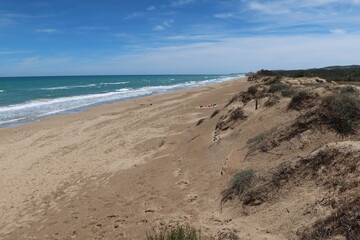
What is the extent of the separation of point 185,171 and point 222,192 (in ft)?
6.82

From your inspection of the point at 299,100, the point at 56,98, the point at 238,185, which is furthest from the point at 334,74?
the point at 238,185

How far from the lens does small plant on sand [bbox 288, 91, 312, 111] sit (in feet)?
26.7

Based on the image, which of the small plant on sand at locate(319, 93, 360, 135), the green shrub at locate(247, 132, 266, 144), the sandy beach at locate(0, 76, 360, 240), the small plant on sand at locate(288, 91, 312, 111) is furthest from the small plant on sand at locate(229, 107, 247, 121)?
the small plant on sand at locate(319, 93, 360, 135)

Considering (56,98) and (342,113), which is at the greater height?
(342,113)

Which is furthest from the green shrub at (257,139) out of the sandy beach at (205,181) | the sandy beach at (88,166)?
the sandy beach at (88,166)

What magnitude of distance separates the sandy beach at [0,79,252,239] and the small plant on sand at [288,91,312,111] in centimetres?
292

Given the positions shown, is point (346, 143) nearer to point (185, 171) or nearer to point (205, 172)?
point (205, 172)

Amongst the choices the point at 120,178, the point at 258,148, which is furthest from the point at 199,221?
the point at 120,178

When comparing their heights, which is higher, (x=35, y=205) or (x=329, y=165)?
(x=329, y=165)

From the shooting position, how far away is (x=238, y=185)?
17.5 feet

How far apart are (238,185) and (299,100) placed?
13.8 feet

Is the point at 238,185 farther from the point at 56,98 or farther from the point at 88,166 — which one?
the point at 56,98

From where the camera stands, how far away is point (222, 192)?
562 cm

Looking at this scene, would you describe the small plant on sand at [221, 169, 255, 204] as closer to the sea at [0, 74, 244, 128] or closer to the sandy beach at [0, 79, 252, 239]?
the sandy beach at [0, 79, 252, 239]
